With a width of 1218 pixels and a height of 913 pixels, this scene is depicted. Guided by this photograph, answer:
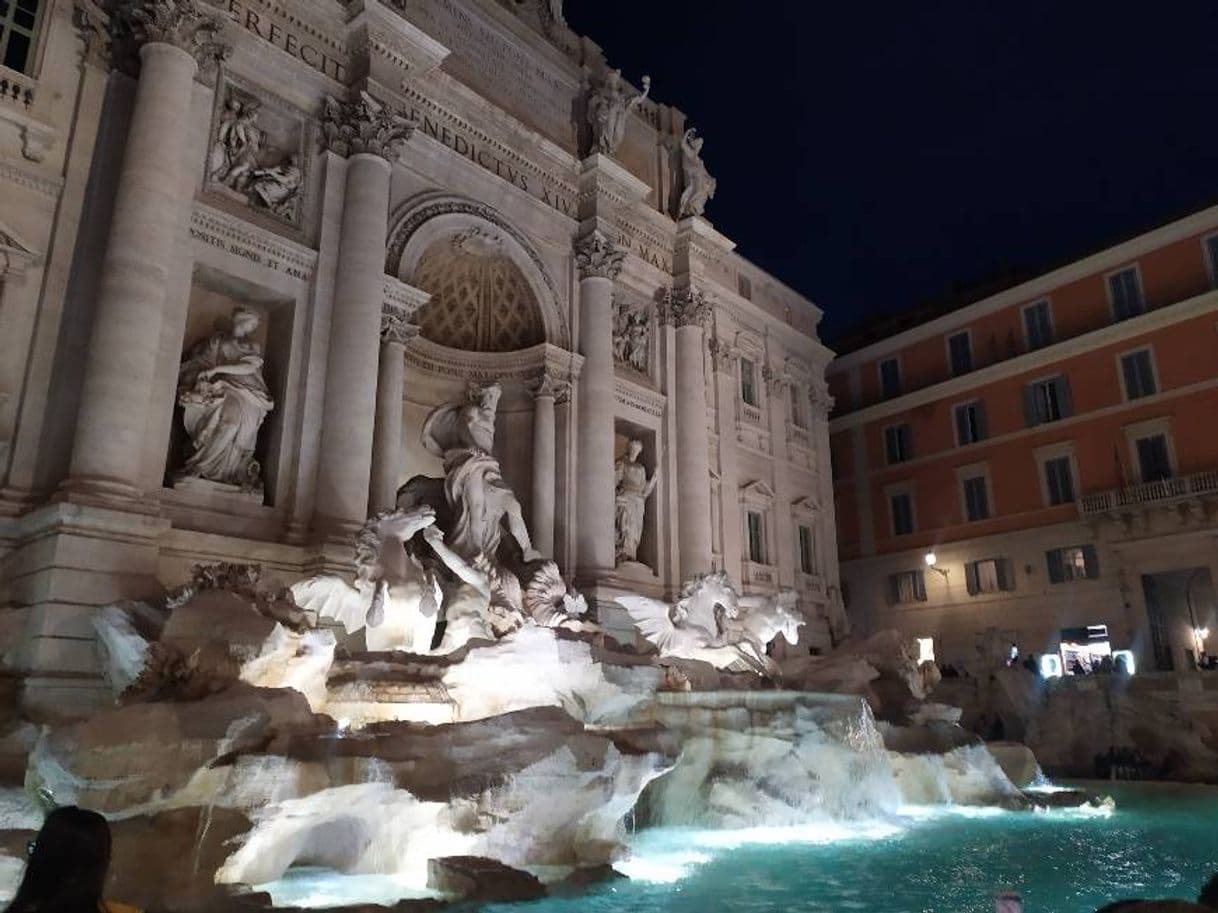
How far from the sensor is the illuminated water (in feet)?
21.1

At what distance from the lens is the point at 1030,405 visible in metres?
25.8

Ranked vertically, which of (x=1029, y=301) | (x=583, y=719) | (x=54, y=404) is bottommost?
(x=583, y=719)

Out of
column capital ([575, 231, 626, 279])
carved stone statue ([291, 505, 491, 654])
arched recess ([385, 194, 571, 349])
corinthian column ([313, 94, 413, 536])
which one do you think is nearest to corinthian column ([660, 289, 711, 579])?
column capital ([575, 231, 626, 279])

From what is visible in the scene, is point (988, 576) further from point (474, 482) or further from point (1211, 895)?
point (1211, 895)

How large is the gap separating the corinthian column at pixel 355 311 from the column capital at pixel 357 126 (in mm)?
15

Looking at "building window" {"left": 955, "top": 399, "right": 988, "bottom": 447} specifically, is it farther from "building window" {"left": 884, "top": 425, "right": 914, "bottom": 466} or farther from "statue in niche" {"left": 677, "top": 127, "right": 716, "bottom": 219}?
"statue in niche" {"left": 677, "top": 127, "right": 716, "bottom": 219}

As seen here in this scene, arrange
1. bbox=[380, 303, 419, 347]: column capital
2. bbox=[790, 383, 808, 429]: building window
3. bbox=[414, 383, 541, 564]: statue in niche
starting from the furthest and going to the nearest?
1. bbox=[790, 383, 808, 429]: building window
2. bbox=[380, 303, 419, 347]: column capital
3. bbox=[414, 383, 541, 564]: statue in niche

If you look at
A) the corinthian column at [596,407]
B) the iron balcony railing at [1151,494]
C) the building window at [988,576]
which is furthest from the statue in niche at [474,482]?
the building window at [988,576]

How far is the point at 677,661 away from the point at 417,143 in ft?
30.5

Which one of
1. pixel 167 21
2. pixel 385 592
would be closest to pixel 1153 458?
pixel 385 592

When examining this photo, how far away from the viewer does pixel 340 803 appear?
6551mm

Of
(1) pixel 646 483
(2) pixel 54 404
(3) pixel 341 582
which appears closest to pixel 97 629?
(3) pixel 341 582

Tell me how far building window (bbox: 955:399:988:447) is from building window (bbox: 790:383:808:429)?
549 cm

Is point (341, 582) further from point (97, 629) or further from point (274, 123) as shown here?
point (274, 123)
